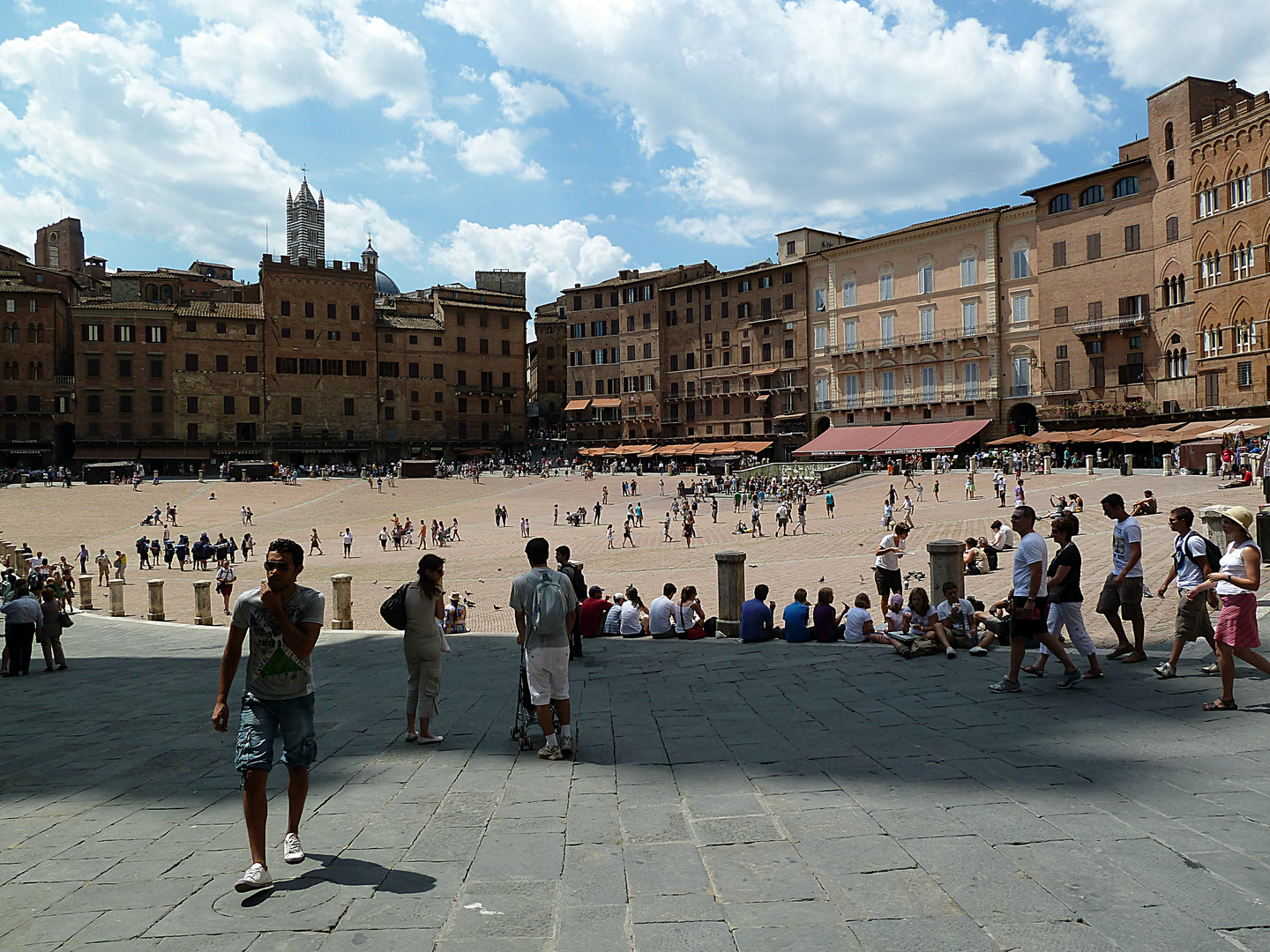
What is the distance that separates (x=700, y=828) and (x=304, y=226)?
121m

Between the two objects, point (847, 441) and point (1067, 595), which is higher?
point (847, 441)

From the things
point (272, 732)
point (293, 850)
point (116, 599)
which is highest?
point (272, 732)

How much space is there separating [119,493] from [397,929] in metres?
50.2

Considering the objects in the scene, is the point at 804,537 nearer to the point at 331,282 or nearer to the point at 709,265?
the point at 709,265

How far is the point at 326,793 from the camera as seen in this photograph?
4.96 metres

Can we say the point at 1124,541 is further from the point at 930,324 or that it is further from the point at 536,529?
the point at 930,324

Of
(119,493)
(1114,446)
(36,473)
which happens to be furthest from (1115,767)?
(36,473)

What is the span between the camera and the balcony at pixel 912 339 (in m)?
52.9

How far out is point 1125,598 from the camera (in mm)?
7234

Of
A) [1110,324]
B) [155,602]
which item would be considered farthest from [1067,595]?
[1110,324]

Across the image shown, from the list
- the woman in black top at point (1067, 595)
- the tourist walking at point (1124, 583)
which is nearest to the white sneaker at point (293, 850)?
the woman in black top at point (1067, 595)

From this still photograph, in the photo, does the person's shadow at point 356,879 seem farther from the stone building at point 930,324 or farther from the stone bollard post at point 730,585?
the stone building at point 930,324

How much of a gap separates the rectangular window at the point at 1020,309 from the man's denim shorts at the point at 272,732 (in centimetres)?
5450

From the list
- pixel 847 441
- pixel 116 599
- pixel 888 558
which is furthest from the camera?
pixel 847 441
